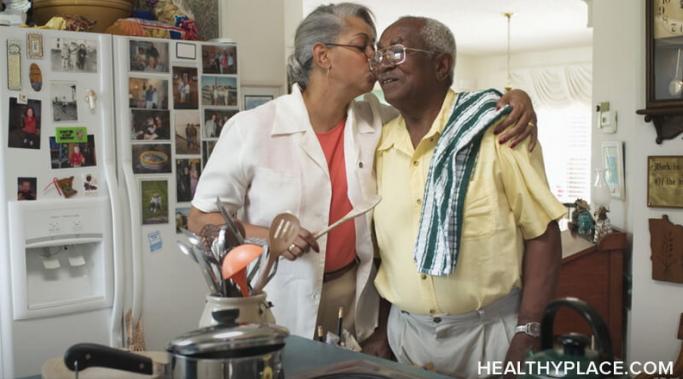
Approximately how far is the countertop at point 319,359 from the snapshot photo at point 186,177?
135 centimetres

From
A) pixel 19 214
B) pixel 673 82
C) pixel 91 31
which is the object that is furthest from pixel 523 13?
pixel 19 214

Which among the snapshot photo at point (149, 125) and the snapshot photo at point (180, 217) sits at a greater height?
the snapshot photo at point (149, 125)

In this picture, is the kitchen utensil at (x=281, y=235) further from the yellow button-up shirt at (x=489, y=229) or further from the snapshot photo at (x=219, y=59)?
the snapshot photo at (x=219, y=59)

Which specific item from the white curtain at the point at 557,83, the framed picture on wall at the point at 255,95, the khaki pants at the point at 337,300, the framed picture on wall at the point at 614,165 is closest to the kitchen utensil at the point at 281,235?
the khaki pants at the point at 337,300

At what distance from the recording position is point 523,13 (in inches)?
271

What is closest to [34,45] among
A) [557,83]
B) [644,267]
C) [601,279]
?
[644,267]

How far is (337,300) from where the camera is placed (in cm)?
188

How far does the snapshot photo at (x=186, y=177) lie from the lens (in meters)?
2.79

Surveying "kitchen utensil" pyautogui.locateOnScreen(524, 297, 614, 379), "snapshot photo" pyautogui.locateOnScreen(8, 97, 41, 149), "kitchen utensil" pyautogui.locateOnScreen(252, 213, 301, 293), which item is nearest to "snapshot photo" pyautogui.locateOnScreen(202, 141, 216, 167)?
"snapshot photo" pyautogui.locateOnScreen(8, 97, 41, 149)

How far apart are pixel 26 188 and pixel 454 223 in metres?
1.53

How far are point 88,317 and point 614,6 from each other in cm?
270

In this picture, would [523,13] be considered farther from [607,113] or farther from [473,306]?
[473,306]

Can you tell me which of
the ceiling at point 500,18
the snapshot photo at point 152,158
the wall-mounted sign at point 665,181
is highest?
the ceiling at point 500,18

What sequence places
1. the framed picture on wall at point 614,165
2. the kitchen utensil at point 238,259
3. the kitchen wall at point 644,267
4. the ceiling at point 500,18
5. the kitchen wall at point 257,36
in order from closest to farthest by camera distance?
the kitchen utensil at point 238,259, the kitchen wall at point 644,267, the kitchen wall at point 257,36, the framed picture on wall at point 614,165, the ceiling at point 500,18
